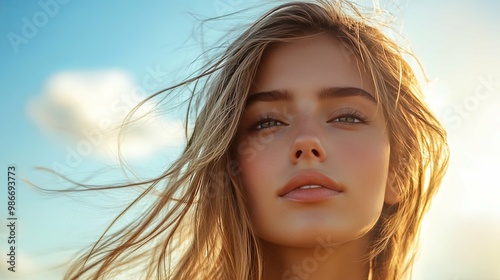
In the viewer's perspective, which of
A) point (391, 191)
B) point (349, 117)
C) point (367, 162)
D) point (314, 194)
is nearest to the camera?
point (314, 194)

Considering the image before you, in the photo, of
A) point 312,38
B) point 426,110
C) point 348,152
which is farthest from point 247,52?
point 426,110

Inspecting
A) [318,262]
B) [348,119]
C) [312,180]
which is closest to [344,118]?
[348,119]

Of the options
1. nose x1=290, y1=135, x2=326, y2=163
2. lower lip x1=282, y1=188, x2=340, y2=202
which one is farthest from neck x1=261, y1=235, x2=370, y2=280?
nose x1=290, y1=135, x2=326, y2=163

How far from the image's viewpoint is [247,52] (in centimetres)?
314

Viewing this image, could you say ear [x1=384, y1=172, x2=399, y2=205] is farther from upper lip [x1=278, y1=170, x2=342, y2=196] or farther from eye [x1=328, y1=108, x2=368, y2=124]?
upper lip [x1=278, y1=170, x2=342, y2=196]

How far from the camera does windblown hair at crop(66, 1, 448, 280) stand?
3.04m

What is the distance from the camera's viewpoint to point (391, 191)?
3.12 metres

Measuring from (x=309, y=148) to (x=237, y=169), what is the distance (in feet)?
1.64

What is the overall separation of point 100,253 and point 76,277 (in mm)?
172

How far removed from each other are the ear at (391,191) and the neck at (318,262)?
24 cm

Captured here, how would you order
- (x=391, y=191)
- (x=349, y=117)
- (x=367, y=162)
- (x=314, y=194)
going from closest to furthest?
1. (x=314, y=194)
2. (x=367, y=162)
3. (x=349, y=117)
4. (x=391, y=191)

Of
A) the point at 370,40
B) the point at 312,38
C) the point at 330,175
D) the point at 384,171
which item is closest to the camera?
the point at 330,175

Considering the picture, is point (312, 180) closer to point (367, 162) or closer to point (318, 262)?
point (367, 162)

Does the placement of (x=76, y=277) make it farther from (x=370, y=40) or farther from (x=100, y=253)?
(x=370, y=40)
